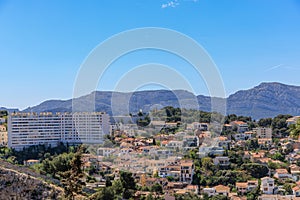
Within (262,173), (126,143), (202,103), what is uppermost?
(202,103)

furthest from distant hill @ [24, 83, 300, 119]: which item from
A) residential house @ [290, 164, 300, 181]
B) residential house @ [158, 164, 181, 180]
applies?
residential house @ [290, 164, 300, 181]

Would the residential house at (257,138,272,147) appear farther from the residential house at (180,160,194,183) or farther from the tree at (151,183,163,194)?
the tree at (151,183,163,194)

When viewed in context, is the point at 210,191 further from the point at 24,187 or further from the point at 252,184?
the point at 24,187

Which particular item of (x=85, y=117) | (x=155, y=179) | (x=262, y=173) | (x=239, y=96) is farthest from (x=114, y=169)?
(x=239, y=96)

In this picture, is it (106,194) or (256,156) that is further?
(256,156)

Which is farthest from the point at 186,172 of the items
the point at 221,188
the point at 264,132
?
the point at 264,132

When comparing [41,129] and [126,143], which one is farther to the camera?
[41,129]

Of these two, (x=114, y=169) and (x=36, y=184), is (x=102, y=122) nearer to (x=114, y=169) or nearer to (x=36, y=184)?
(x=114, y=169)
